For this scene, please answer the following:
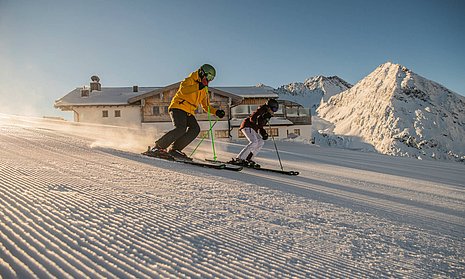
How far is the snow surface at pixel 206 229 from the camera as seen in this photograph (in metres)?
1.45

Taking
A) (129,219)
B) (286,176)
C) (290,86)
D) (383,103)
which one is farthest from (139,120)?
(290,86)

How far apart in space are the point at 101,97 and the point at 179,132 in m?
27.7

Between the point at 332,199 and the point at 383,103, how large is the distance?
58.2 meters

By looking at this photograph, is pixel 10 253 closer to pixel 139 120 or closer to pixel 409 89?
pixel 139 120

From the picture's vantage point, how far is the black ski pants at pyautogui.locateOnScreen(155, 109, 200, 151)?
18.6 feet

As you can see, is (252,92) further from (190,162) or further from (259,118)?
(190,162)

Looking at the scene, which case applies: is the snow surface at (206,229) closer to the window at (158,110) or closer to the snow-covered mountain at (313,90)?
the window at (158,110)

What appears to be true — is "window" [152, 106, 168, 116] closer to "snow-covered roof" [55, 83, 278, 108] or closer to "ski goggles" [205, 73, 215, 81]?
"snow-covered roof" [55, 83, 278, 108]

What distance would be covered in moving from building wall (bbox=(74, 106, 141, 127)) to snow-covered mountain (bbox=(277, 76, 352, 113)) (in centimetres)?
6360

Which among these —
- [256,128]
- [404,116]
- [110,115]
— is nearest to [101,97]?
[110,115]

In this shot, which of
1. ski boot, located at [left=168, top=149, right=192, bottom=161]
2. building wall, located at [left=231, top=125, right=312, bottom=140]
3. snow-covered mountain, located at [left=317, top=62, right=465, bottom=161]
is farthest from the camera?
snow-covered mountain, located at [left=317, top=62, right=465, bottom=161]

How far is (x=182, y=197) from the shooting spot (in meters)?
2.77

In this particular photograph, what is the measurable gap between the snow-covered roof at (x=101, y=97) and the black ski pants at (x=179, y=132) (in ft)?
81.6

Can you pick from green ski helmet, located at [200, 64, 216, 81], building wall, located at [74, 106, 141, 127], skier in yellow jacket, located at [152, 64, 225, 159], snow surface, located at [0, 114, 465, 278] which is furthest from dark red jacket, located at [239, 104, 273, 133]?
building wall, located at [74, 106, 141, 127]
